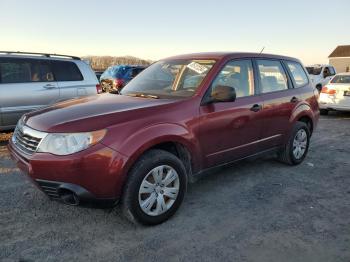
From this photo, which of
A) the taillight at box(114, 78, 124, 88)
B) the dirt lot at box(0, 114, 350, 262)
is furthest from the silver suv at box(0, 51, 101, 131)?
the taillight at box(114, 78, 124, 88)

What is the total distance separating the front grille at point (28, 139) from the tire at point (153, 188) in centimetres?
90

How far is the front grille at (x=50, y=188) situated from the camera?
9.90 ft

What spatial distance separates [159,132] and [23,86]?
419 centimetres

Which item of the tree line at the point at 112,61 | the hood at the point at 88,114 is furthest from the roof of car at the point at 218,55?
the tree line at the point at 112,61

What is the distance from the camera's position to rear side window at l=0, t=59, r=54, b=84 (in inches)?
249

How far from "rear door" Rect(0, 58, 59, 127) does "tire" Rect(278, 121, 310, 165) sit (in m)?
4.22

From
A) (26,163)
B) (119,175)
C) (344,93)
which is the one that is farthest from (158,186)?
(344,93)

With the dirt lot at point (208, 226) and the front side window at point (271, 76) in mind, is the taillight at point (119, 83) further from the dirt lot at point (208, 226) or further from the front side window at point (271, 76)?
the front side window at point (271, 76)

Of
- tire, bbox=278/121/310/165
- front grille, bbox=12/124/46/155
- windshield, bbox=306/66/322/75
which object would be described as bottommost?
tire, bbox=278/121/310/165

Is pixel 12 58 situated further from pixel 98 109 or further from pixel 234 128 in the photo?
pixel 234 128

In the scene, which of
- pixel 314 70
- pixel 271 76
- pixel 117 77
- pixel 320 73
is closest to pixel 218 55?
pixel 271 76

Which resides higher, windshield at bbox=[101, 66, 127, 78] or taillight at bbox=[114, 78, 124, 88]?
windshield at bbox=[101, 66, 127, 78]

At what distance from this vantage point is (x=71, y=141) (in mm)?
2982

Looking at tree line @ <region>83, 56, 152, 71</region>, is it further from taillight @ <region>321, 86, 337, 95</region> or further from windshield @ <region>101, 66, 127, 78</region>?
taillight @ <region>321, 86, 337, 95</region>
